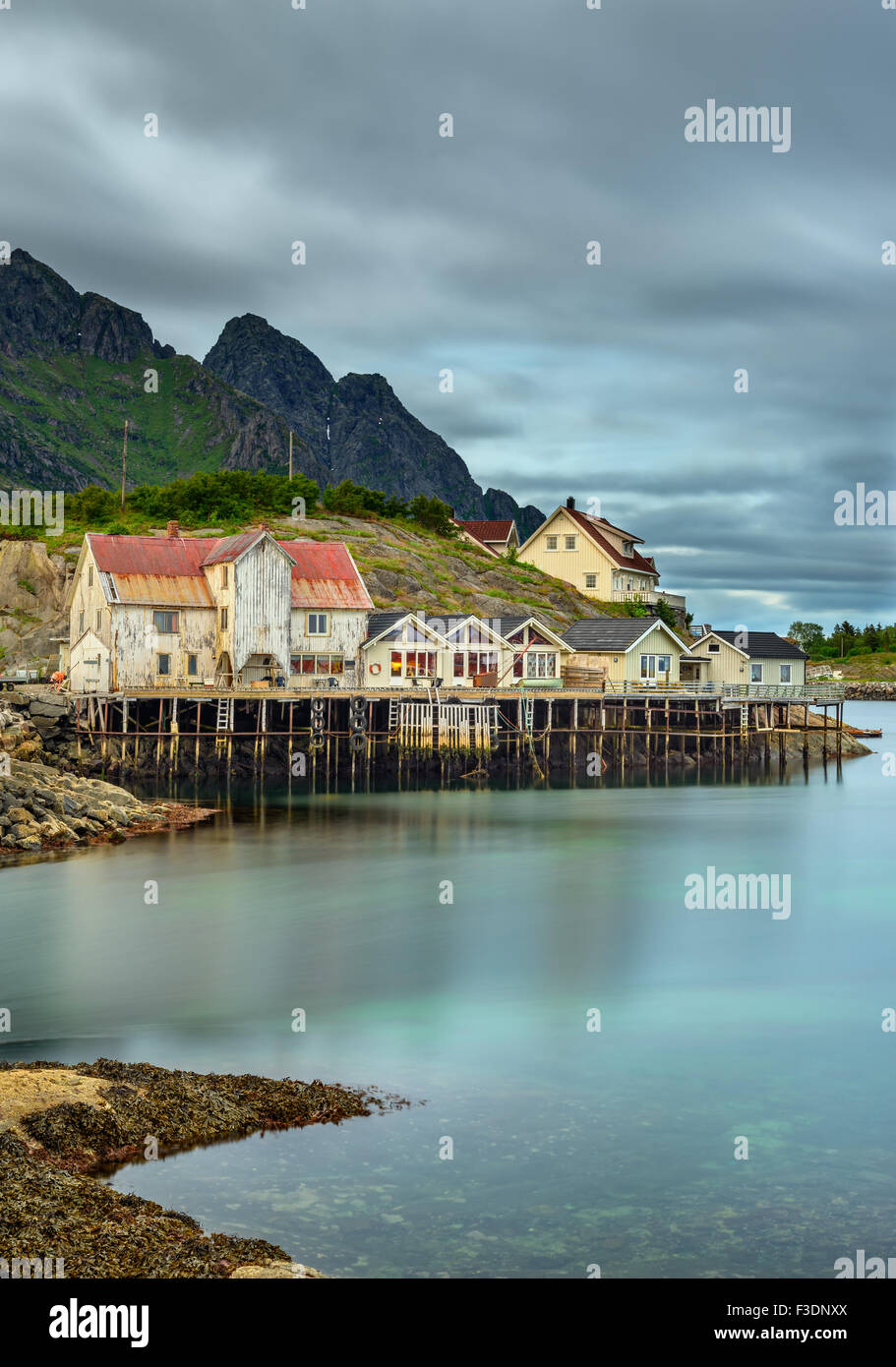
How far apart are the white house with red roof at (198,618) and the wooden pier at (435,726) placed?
4.87 ft

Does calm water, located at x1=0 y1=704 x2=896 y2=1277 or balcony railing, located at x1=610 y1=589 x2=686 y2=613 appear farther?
balcony railing, located at x1=610 y1=589 x2=686 y2=613

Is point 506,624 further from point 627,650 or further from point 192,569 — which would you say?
point 192,569

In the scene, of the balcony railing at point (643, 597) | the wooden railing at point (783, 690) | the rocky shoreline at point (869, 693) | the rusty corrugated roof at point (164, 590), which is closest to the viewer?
the rusty corrugated roof at point (164, 590)

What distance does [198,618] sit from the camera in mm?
56000

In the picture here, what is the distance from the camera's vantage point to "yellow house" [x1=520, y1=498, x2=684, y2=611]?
301 feet

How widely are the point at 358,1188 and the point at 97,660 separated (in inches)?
1806

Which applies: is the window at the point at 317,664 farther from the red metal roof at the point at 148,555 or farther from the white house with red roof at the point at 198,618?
the red metal roof at the point at 148,555

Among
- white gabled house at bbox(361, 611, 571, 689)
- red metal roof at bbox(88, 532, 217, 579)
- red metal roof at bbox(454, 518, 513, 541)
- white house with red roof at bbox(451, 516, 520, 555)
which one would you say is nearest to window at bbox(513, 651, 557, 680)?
white gabled house at bbox(361, 611, 571, 689)

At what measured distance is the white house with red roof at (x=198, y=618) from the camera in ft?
179

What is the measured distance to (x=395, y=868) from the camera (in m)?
33.1

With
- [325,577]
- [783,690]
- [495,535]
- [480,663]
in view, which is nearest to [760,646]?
[783,690]

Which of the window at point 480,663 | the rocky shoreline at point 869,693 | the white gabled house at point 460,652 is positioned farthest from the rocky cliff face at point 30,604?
the rocky shoreline at point 869,693

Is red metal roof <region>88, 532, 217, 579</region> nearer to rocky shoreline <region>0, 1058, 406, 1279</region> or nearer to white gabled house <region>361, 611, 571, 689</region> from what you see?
white gabled house <region>361, 611, 571, 689</region>

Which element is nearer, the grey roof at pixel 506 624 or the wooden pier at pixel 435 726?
the wooden pier at pixel 435 726
